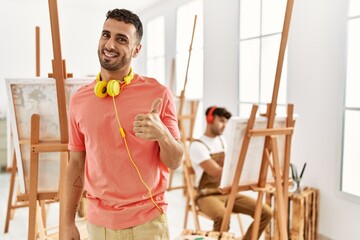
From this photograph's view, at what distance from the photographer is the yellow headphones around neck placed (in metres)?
1.20

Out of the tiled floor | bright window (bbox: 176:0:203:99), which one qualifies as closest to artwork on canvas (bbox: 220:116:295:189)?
the tiled floor

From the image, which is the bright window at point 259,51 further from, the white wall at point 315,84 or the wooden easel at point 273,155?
the wooden easel at point 273,155

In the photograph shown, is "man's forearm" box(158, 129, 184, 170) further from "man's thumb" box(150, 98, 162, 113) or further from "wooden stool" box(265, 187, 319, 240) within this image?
"wooden stool" box(265, 187, 319, 240)

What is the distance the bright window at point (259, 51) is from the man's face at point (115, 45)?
2.47m

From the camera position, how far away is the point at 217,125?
117 inches

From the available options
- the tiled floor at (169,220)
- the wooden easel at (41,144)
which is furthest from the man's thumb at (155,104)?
the tiled floor at (169,220)

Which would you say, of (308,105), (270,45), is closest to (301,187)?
(308,105)

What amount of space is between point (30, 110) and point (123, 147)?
0.80 metres

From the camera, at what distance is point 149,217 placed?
4.04 ft

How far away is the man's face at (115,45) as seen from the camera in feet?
4.04

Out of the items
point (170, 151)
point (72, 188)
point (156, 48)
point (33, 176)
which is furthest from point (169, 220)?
Result: point (156, 48)

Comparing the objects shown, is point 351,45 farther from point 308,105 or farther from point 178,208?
point 178,208

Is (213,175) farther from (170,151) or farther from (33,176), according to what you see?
(170,151)

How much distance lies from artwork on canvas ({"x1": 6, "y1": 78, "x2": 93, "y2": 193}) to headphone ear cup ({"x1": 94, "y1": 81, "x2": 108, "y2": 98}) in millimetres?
562
